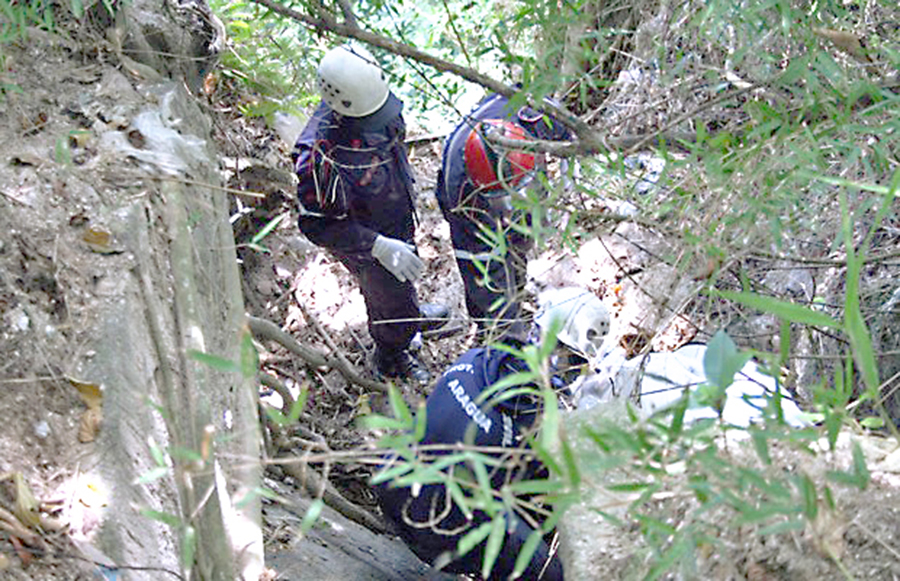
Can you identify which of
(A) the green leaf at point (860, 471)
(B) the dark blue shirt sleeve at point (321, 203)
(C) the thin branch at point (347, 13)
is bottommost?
(A) the green leaf at point (860, 471)

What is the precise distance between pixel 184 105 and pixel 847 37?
2.52 meters

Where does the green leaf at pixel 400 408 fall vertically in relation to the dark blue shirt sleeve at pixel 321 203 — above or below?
below

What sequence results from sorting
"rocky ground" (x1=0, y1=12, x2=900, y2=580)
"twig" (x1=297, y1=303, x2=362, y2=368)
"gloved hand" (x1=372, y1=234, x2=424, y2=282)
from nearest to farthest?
"rocky ground" (x1=0, y1=12, x2=900, y2=580) < "gloved hand" (x1=372, y1=234, x2=424, y2=282) < "twig" (x1=297, y1=303, x2=362, y2=368)

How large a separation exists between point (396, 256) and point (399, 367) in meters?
0.95

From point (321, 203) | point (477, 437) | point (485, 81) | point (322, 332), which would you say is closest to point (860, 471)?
point (485, 81)

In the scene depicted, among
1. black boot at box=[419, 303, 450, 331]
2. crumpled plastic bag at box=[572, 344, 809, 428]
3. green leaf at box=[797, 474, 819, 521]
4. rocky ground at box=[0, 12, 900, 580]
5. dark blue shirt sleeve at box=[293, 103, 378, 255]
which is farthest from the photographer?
black boot at box=[419, 303, 450, 331]

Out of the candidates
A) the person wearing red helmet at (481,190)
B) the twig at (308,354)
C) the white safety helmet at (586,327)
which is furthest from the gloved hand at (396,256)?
the white safety helmet at (586,327)

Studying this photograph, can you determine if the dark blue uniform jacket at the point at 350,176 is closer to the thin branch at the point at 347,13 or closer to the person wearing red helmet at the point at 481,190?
the person wearing red helmet at the point at 481,190

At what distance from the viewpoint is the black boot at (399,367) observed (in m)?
5.68

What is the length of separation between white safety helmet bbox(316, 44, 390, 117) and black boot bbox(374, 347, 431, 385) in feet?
4.99

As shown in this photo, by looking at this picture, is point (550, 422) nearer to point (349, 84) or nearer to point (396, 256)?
point (349, 84)

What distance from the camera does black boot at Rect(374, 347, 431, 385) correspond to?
5680mm

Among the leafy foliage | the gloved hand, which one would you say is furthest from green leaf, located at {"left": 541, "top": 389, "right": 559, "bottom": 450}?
the gloved hand

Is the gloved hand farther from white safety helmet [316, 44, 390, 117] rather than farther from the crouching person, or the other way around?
the crouching person
